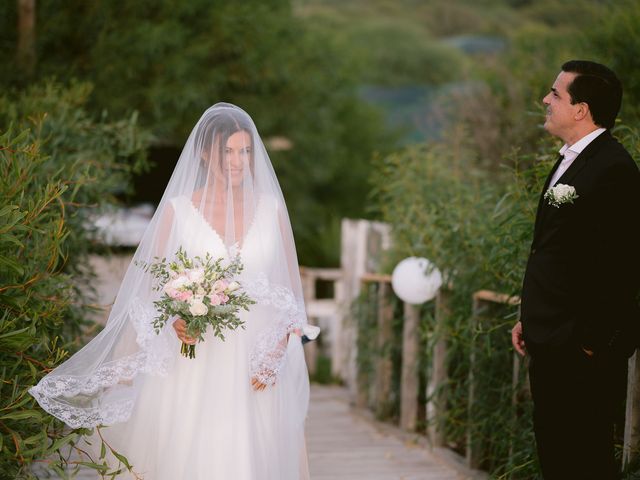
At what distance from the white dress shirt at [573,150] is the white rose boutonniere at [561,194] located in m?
0.16

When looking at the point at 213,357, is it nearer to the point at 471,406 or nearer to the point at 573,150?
the point at 573,150

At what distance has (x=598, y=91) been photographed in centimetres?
320

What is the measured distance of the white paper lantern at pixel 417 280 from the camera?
18.5 ft

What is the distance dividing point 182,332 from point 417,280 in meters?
2.43

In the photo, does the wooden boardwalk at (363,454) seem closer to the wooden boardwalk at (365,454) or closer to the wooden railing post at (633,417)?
the wooden boardwalk at (365,454)

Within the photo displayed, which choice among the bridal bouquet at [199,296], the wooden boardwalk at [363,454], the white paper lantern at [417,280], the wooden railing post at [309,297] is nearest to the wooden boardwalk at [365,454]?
the wooden boardwalk at [363,454]

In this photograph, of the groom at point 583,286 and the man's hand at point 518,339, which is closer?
the groom at point 583,286

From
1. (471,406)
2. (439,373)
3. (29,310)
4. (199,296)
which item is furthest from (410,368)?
(29,310)

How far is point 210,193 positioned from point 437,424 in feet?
7.81

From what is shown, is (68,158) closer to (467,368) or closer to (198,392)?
(198,392)

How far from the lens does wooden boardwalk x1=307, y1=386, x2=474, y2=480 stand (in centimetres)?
515

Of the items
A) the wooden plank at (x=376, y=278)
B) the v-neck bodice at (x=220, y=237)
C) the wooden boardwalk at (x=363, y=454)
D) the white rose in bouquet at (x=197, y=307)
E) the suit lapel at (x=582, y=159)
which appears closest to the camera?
the suit lapel at (x=582, y=159)

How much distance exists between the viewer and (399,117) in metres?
30.3

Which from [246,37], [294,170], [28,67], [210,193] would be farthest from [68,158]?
[294,170]
